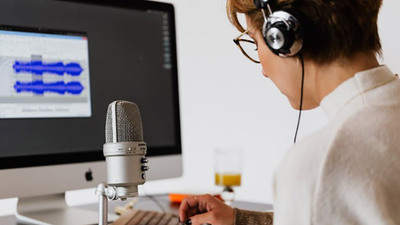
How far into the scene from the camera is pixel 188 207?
3.91ft

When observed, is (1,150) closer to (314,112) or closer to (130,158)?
(130,158)

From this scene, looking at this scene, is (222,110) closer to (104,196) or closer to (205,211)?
(205,211)

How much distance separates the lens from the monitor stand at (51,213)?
1339 mm

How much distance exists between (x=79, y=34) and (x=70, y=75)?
0.11 metres

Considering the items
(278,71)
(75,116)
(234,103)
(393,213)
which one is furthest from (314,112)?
(393,213)

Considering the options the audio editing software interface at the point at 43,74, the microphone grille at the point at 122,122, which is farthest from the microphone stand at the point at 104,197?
the audio editing software interface at the point at 43,74

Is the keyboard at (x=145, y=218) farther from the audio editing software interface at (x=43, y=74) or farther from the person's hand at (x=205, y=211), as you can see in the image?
the audio editing software interface at (x=43, y=74)

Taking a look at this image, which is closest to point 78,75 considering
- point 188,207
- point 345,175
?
point 188,207

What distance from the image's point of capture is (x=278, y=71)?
3.25 feet

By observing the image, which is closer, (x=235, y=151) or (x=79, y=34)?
(x=79, y=34)

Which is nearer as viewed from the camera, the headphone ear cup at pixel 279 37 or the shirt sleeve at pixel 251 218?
the headphone ear cup at pixel 279 37

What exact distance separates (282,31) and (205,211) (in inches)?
19.5

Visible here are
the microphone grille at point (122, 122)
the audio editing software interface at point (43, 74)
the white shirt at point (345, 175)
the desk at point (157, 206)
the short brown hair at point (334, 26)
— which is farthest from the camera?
the desk at point (157, 206)

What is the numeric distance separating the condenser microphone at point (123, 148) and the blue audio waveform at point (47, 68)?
39 cm
